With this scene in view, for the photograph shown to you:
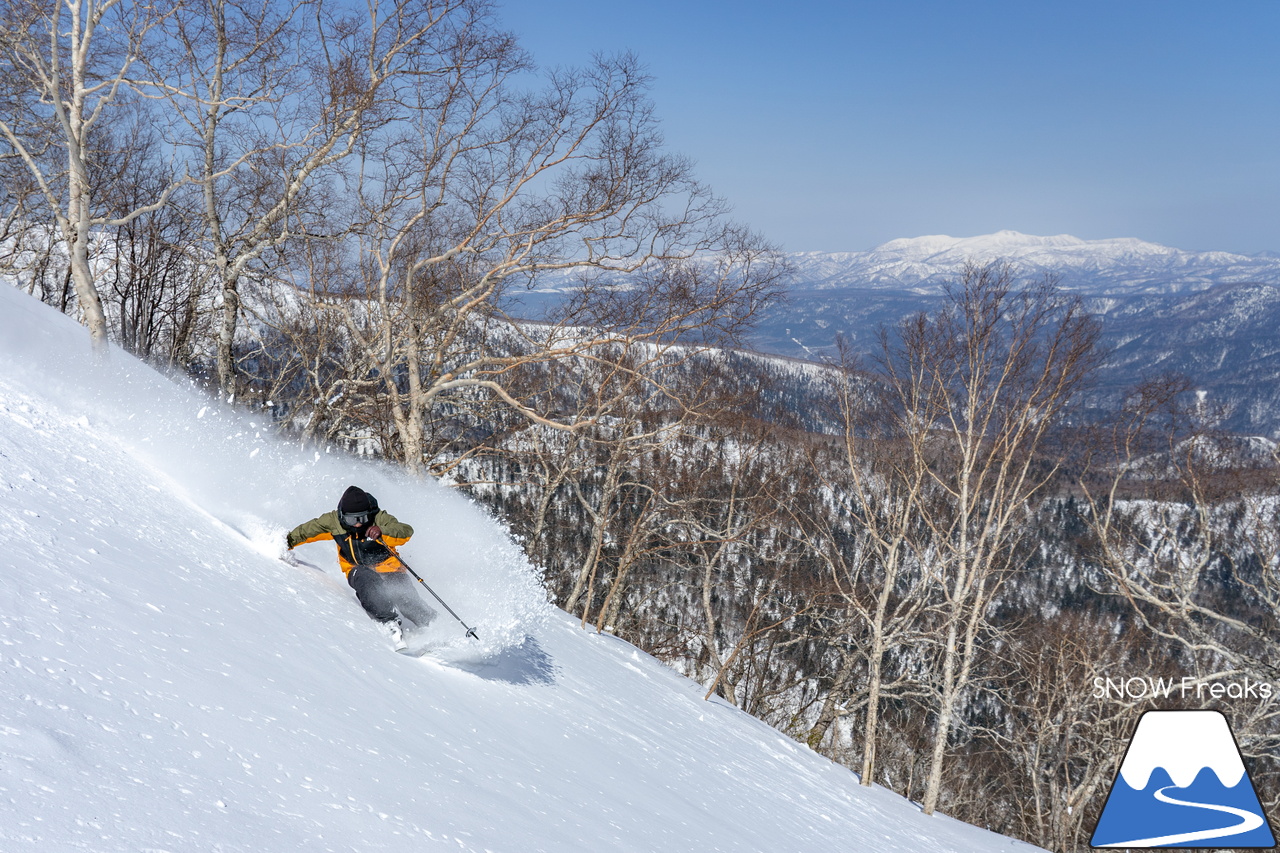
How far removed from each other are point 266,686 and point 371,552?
248 cm

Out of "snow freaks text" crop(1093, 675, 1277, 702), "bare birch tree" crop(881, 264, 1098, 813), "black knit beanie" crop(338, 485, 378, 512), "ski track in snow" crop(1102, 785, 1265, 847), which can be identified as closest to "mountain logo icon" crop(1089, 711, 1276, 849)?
"ski track in snow" crop(1102, 785, 1265, 847)

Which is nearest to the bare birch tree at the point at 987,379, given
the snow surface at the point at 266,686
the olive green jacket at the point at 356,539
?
the snow surface at the point at 266,686

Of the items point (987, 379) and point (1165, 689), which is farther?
point (1165, 689)

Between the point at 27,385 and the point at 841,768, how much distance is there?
12.9 m

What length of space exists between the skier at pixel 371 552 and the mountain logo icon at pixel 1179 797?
10.4 m

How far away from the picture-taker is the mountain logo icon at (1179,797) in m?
11.0

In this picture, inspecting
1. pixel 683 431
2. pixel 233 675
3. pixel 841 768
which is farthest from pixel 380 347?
pixel 841 768

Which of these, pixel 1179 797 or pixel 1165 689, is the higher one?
pixel 1165 689

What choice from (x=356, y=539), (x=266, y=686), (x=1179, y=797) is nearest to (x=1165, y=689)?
(x=1179, y=797)

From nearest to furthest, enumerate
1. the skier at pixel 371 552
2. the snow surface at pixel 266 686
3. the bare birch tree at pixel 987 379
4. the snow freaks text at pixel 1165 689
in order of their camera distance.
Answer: the snow surface at pixel 266 686, the skier at pixel 371 552, the bare birch tree at pixel 987 379, the snow freaks text at pixel 1165 689

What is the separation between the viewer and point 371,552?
19.8 feet

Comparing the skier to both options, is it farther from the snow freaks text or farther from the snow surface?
the snow freaks text

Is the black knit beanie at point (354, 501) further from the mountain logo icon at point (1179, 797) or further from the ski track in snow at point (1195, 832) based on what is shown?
the ski track in snow at point (1195, 832)

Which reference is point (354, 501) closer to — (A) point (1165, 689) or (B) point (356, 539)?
(B) point (356, 539)
